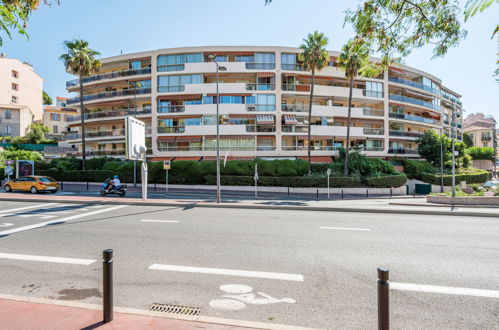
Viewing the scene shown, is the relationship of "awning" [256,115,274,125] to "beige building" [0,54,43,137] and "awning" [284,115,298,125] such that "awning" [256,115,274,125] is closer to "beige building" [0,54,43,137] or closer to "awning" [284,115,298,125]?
"awning" [284,115,298,125]

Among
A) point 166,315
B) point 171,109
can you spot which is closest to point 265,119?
point 171,109

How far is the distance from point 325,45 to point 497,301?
27975mm

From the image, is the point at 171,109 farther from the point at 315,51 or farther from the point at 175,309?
the point at 175,309

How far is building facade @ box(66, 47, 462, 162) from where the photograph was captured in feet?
100.0

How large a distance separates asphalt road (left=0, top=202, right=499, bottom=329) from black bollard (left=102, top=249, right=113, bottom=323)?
615 mm

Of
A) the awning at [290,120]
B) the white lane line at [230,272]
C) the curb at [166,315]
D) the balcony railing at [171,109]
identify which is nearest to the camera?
the curb at [166,315]

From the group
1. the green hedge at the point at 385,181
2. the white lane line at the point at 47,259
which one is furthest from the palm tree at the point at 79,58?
the green hedge at the point at 385,181

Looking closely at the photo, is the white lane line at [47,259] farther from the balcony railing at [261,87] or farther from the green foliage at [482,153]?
the green foliage at [482,153]

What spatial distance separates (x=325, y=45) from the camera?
26.6m

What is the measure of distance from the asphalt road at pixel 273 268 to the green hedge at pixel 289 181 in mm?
16814

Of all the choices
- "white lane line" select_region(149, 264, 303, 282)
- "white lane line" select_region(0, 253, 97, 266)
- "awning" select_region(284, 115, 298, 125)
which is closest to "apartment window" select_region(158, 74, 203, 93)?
"awning" select_region(284, 115, 298, 125)

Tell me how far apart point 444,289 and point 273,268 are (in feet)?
9.04

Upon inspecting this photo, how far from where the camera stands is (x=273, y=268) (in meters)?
4.67

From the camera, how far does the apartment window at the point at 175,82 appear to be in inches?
1225
